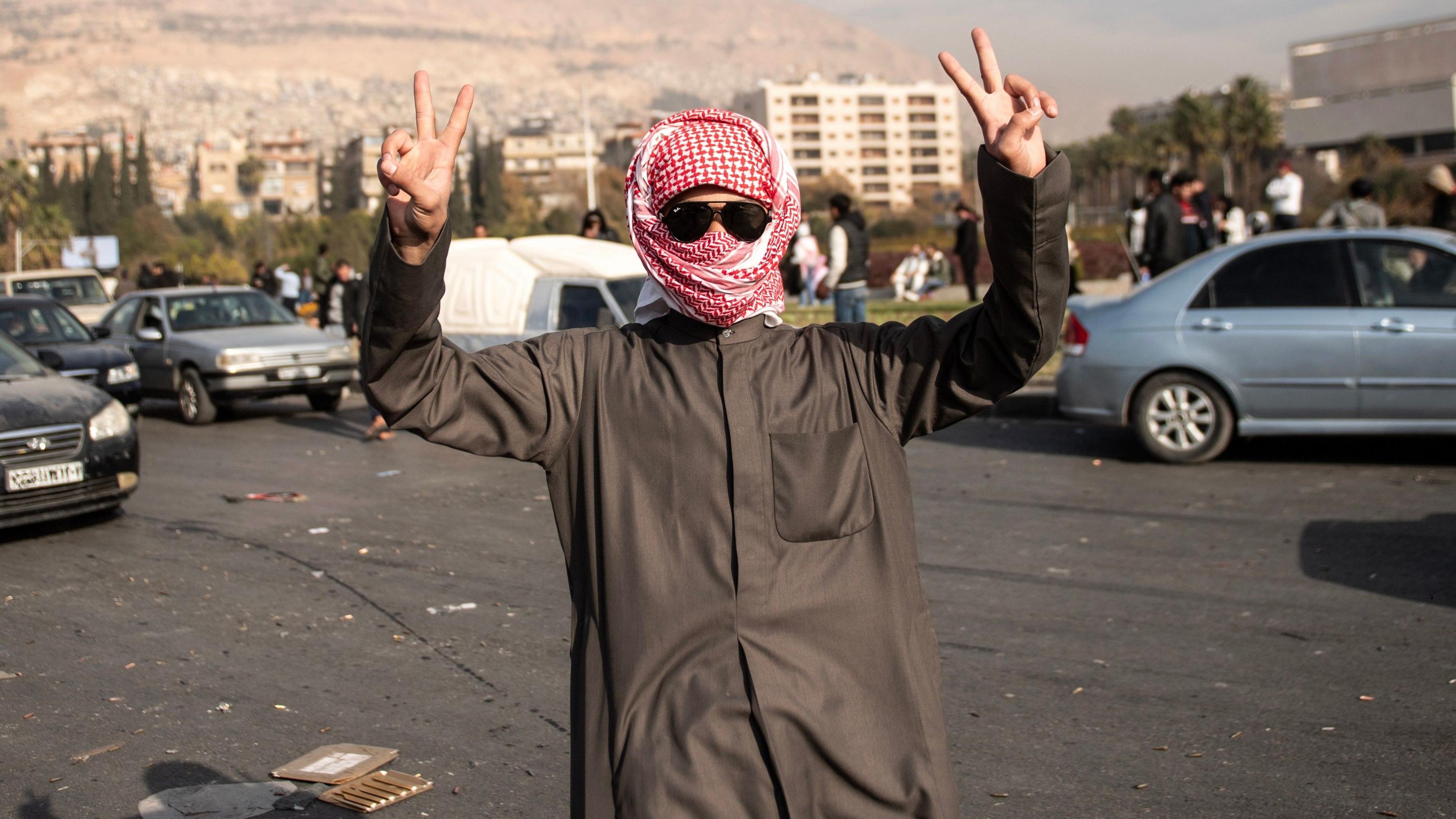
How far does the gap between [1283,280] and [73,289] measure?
19590mm

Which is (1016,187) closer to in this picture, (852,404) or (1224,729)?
(852,404)

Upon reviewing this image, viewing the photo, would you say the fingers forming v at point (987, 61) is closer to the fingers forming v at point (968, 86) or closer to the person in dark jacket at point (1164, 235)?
the fingers forming v at point (968, 86)

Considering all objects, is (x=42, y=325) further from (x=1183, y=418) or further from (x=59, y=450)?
(x=1183, y=418)

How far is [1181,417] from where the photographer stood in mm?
9977

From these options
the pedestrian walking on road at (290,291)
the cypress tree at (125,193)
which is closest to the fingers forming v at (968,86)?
the pedestrian walking on road at (290,291)

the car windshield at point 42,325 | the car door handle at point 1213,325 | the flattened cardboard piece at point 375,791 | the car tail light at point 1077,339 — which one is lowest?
the flattened cardboard piece at point 375,791

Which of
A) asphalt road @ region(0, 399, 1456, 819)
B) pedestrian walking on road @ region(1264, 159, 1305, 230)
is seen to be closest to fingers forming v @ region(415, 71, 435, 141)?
asphalt road @ region(0, 399, 1456, 819)

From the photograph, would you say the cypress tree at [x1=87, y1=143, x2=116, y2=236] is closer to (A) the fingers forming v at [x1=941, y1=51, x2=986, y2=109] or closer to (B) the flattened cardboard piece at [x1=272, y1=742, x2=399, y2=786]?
(B) the flattened cardboard piece at [x1=272, y1=742, x2=399, y2=786]

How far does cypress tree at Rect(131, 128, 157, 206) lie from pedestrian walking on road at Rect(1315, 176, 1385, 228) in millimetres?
154286

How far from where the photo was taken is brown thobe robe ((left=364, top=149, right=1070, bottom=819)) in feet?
6.57

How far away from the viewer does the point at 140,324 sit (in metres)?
16.9

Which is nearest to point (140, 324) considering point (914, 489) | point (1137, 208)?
point (914, 489)

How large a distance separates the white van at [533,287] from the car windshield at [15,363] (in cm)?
414

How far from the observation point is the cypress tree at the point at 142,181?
15025 cm
